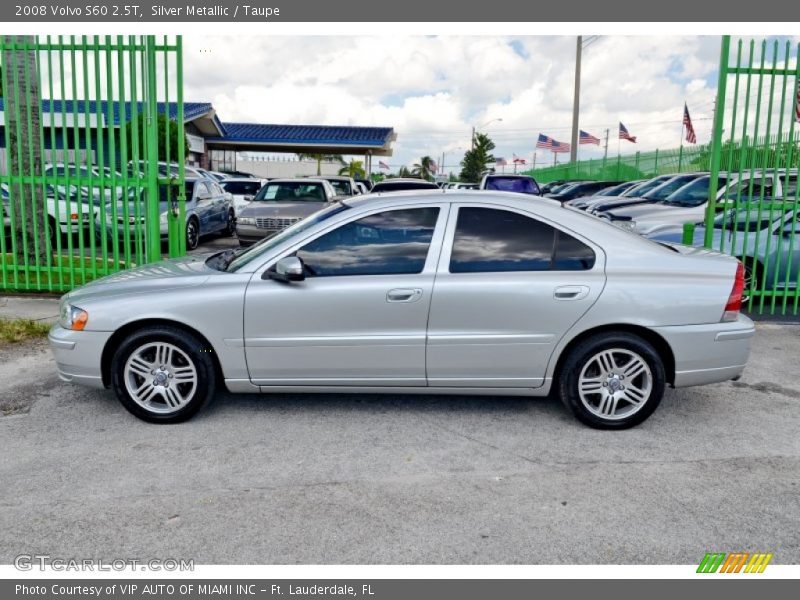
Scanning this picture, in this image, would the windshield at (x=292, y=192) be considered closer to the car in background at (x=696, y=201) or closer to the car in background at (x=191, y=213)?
the car in background at (x=191, y=213)

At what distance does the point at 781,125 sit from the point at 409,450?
6027 millimetres

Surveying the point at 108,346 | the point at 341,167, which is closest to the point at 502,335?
the point at 108,346

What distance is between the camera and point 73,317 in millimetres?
4824

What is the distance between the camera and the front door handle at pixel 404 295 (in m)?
4.65

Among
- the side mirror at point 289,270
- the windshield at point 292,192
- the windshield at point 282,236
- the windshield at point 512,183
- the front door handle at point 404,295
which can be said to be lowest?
the front door handle at point 404,295

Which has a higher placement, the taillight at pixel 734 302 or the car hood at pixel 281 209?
the car hood at pixel 281 209

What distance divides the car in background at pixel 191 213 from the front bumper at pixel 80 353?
3.75 m

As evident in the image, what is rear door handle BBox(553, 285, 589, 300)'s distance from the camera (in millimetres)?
4645

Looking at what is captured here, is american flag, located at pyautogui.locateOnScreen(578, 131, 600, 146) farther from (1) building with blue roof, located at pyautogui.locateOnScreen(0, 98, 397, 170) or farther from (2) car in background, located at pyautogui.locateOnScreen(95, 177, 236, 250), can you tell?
(2) car in background, located at pyautogui.locateOnScreen(95, 177, 236, 250)

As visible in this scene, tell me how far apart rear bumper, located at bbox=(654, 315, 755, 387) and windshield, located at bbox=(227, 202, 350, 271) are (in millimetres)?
2378

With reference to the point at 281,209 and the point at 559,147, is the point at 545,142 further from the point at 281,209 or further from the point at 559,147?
the point at 281,209

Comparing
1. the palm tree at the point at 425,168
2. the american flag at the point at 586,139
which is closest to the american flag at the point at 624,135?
the american flag at the point at 586,139

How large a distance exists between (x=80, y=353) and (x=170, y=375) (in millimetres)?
627

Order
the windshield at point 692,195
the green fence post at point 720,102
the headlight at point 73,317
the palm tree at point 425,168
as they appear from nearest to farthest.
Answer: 1. the headlight at point 73,317
2. the green fence post at point 720,102
3. the windshield at point 692,195
4. the palm tree at point 425,168
